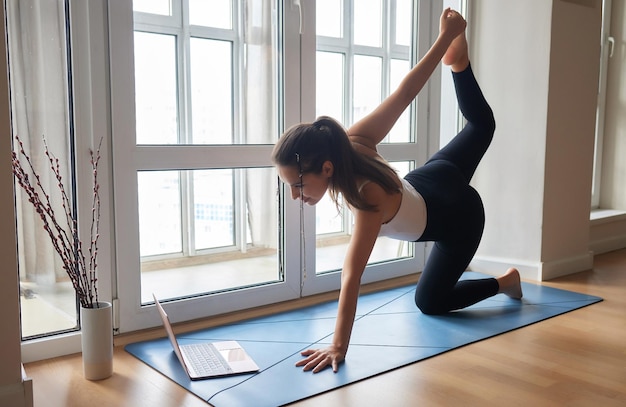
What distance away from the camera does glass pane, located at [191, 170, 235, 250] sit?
260 cm

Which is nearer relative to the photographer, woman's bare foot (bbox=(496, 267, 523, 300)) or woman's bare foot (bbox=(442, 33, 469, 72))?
woman's bare foot (bbox=(442, 33, 469, 72))

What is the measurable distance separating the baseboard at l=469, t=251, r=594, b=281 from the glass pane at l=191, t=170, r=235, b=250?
160 centimetres

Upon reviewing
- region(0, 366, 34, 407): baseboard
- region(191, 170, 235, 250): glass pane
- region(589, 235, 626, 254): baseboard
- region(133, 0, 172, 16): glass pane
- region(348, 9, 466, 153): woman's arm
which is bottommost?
region(589, 235, 626, 254): baseboard

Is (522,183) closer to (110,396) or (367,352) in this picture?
(367,352)

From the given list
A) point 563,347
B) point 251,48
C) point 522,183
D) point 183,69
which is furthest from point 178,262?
point 522,183

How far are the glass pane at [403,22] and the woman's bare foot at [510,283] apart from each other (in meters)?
1.36

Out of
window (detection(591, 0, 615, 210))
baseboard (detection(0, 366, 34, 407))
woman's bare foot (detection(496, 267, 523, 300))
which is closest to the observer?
baseboard (detection(0, 366, 34, 407))

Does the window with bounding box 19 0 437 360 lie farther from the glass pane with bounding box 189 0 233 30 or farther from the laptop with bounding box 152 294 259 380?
the laptop with bounding box 152 294 259 380

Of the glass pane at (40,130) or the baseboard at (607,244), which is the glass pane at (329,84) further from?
the baseboard at (607,244)

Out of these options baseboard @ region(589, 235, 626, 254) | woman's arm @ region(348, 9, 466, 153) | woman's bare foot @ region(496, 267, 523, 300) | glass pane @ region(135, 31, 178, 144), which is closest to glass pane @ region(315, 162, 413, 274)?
woman's bare foot @ region(496, 267, 523, 300)

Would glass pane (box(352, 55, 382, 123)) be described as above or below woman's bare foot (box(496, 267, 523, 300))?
above

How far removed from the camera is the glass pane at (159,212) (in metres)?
2.44

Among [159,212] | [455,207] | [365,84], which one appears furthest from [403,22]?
[159,212]

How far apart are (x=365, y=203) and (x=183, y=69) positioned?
0.97 m
